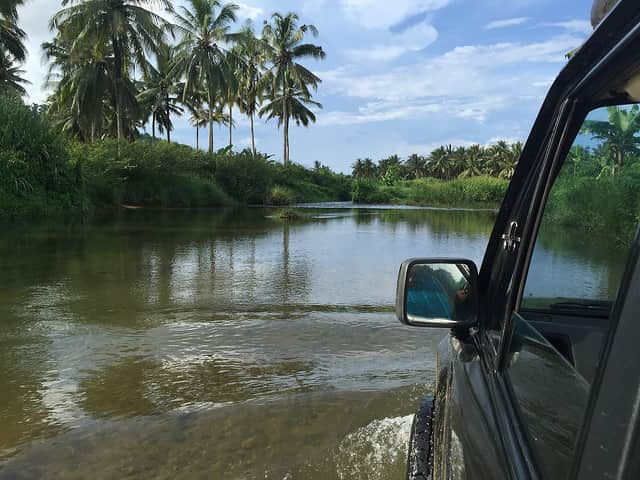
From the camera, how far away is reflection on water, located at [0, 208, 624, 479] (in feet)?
9.80

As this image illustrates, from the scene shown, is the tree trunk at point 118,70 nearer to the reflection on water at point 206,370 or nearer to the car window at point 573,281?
the reflection on water at point 206,370

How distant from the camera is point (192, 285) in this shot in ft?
26.7

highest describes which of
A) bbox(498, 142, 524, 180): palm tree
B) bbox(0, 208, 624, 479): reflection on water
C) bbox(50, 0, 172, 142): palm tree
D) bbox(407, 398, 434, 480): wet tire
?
bbox(50, 0, 172, 142): palm tree

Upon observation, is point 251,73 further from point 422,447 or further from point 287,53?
point 422,447

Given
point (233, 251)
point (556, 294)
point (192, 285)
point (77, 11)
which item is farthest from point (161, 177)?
point (556, 294)

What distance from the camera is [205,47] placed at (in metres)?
35.6

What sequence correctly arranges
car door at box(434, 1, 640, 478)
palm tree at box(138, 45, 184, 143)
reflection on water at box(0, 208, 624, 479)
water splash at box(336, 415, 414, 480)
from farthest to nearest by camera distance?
palm tree at box(138, 45, 184, 143)
reflection on water at box(0, 208, 624, 479)
water splash at box(336, 415, 414, 480)
car door at box(434, 1, 640, 478)

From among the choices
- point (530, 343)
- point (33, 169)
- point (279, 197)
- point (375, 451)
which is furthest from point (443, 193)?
point (530, 343)

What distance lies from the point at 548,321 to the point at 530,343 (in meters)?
0.31

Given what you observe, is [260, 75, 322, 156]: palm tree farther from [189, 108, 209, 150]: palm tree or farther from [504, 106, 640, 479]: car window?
[504, 106, 640, 479]: car window

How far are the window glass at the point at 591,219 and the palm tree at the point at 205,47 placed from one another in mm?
36543

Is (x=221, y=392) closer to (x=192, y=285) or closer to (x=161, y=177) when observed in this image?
(x=192, y=285)

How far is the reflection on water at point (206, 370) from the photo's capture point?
2.99m

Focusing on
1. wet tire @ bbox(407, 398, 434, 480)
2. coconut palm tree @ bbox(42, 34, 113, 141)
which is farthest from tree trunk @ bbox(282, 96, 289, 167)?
wet tire @ bbox(407, 398, 434, 480)
